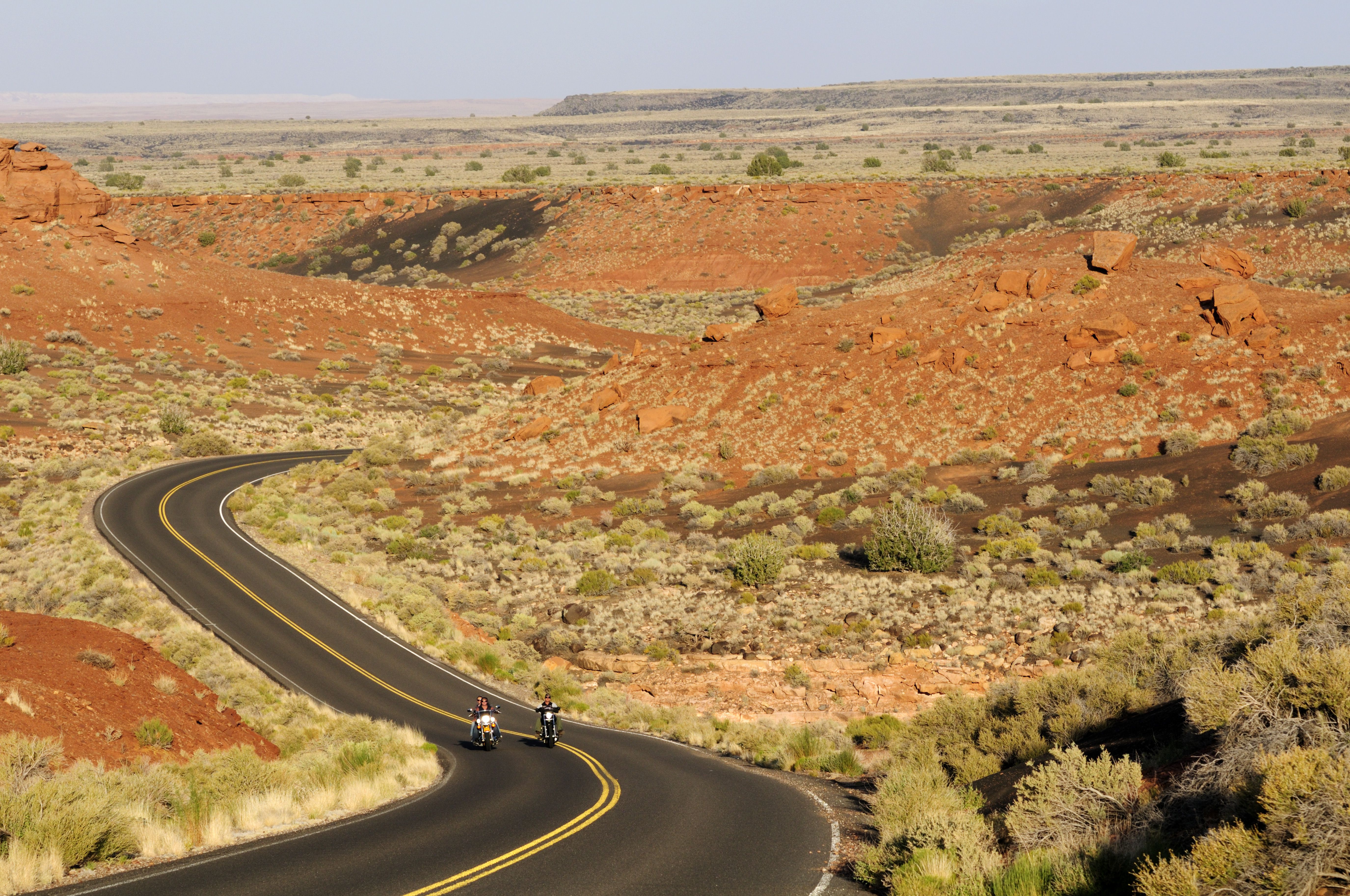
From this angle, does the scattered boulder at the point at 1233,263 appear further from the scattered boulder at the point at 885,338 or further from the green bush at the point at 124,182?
the green bush at the point at 124,182

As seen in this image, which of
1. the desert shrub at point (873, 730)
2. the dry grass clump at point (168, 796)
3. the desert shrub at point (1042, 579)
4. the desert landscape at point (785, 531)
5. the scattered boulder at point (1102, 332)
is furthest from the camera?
the scattered boulder at point (1102, 332)

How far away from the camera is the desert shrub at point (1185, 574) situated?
81.6ft

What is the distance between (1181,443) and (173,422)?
152 ft

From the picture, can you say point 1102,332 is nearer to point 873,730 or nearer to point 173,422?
point 873,730

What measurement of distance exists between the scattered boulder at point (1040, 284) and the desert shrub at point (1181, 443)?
31.7 feet

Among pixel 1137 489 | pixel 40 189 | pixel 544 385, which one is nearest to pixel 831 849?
pixel 1137 489

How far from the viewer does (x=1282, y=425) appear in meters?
32.0

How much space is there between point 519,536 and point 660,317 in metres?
48.8

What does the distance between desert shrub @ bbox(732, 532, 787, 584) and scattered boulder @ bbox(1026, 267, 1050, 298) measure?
18.7 meters

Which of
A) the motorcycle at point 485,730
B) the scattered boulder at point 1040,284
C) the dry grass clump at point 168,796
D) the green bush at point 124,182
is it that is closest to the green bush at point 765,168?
the green bush at point 124,182

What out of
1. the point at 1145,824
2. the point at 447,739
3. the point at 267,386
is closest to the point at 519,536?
the point at 447,739

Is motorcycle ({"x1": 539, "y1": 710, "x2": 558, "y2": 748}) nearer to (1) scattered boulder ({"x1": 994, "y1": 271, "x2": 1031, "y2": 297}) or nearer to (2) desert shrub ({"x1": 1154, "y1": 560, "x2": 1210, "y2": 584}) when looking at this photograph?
(2) desert shrub ({"x1": 1154, "y1": 560, "x2": 1210, "y2": 584})

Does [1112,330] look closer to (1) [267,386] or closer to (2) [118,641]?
(2) [118,641]

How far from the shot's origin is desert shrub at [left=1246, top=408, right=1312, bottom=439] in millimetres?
31922
